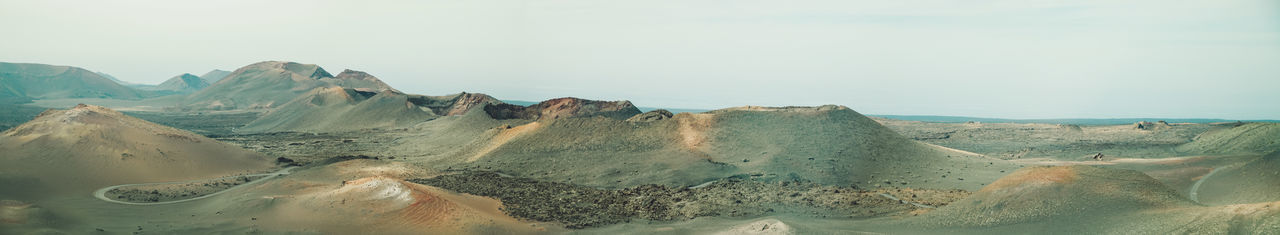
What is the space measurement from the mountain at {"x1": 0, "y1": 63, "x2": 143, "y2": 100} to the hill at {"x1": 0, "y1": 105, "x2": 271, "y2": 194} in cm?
13516

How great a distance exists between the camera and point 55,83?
5399 inches

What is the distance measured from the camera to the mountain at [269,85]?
110 m

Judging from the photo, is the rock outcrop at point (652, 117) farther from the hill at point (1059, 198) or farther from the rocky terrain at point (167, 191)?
the hill at point (1059, 198)

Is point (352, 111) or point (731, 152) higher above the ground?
point (352, 111)

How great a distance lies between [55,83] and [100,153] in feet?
503

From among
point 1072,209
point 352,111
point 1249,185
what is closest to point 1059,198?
point 1072,209

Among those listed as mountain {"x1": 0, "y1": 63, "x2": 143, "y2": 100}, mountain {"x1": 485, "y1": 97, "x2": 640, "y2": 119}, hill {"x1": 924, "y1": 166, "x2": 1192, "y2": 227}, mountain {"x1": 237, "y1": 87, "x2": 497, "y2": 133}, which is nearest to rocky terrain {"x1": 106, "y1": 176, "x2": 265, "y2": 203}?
hill {"x1": 924, "y1": 166, "x2": 1192, "y2": 227}

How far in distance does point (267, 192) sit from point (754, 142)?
22.1m

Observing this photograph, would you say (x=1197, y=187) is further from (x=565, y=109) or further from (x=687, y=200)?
(x=565, y=109)

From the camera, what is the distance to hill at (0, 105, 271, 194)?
22.8m

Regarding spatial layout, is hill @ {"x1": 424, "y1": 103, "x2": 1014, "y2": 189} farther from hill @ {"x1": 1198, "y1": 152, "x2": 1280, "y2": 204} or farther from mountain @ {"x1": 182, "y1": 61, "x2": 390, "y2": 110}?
mountain @ {"x1": 182, "y1": 61, "x2": 390, "y2": 110}

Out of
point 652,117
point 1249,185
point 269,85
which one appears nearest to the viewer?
point 1249,185

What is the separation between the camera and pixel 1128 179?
15766mm

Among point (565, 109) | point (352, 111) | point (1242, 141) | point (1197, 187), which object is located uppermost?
point (565, 109)
